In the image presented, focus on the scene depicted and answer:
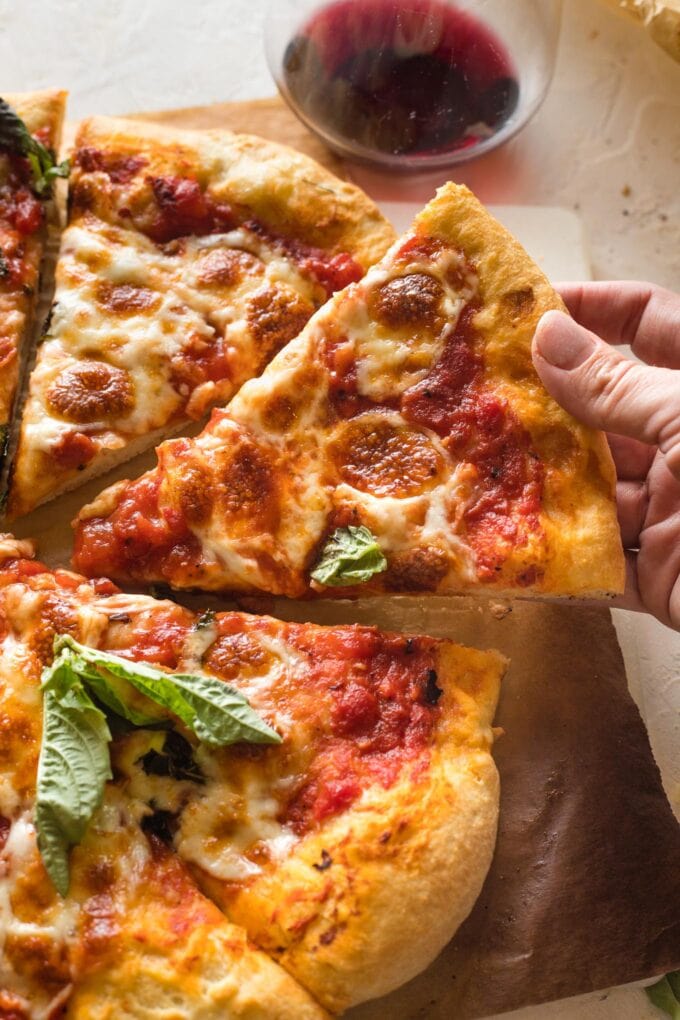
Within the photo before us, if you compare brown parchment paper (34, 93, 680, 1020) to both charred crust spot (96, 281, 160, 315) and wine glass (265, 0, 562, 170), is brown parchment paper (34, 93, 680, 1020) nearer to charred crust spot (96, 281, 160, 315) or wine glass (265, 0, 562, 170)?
charred crust spot (96, 281, 160, 315)

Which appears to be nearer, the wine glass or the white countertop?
the wine glass

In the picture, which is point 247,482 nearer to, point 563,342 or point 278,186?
point 563,342

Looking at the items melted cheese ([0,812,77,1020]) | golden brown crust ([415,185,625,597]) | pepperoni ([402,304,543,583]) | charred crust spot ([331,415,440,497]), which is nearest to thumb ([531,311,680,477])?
golden brown crust ([415,185,625,597])

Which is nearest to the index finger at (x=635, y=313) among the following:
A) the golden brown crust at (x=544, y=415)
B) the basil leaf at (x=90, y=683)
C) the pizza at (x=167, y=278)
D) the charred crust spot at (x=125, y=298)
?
the golden brown crust at (x=544, y=415)

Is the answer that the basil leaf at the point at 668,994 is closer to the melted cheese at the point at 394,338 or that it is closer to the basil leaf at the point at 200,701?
the basil leaf at the point at 200,701

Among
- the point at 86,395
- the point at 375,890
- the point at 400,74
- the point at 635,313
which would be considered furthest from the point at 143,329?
the point at 375,890

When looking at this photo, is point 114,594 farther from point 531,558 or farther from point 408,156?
point 408,156

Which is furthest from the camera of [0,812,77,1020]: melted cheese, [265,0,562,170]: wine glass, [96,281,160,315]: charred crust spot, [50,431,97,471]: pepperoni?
[265,0,562,170]: wine glass
